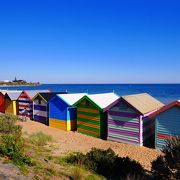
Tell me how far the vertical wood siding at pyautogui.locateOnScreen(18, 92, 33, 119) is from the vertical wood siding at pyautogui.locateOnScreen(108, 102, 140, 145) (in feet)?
38.5

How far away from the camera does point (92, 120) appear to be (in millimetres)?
19078

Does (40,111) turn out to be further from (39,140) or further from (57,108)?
(39,140)

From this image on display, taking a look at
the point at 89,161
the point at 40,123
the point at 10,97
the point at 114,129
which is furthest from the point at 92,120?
the point at 10,97

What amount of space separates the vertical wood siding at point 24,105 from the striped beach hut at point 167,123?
50.2 feet

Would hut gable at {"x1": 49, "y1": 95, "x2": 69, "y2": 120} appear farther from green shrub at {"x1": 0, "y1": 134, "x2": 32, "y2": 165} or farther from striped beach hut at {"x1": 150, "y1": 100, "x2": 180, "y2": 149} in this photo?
green shrub at {"x1": 0, "y1": 134, "x2": 32, "y2": 165}

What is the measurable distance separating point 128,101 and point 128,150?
326 cm

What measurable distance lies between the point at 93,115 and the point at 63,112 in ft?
11.9

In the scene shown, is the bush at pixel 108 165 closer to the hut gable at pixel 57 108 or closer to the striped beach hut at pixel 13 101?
the hut gable at pixel 57 108

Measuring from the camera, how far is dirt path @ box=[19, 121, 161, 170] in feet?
44.8

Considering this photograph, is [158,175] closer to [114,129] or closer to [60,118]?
[114,129]

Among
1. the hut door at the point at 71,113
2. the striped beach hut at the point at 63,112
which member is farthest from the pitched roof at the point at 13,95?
the hut door at the point at 71,113

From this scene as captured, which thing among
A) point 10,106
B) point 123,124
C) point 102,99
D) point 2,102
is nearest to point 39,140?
point 123,124

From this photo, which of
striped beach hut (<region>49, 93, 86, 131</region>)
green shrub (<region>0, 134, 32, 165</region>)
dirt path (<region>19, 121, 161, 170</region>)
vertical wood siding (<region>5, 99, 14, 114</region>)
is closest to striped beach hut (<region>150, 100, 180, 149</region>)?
dirt path (<region>19, 121, 161, 170</region>)

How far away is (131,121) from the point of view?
53.6 feet
